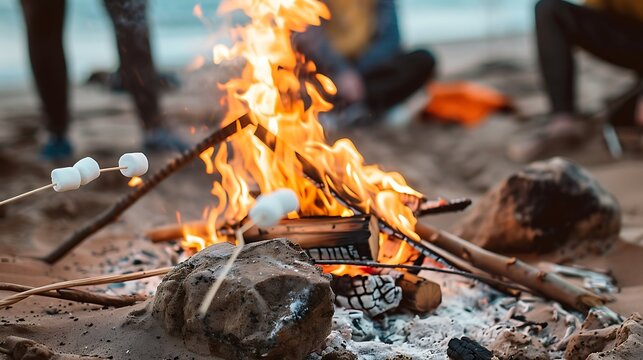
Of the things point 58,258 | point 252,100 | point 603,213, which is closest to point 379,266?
point 252,100

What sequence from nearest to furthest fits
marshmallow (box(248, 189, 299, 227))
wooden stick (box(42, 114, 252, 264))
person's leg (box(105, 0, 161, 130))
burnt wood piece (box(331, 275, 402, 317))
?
marshmallow (box(248, 189, 299, 227)) < burnt wood piece (box(331, 275, 402, 317)) < wooden stick (box(42, 114, 252, 264)) < person's leg (box(105, 0, 161, 130))

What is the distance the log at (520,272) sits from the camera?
2.69m

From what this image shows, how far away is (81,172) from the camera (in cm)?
220

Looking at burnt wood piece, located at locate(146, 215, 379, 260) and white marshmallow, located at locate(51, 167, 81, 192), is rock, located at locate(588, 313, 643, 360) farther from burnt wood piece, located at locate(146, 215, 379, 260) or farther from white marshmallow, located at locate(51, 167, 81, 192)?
white marshmallow, located at locate(51, 167, 81, 192)

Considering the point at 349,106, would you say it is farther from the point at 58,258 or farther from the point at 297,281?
the point at 297,281

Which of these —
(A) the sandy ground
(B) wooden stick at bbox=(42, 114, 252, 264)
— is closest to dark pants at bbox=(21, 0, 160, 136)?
(A) the sandy ground

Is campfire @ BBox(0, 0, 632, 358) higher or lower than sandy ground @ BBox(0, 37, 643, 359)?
higher

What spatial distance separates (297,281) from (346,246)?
71 centimetres

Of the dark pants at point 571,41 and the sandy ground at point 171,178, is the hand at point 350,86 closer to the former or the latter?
the sandy ground at point 171,178

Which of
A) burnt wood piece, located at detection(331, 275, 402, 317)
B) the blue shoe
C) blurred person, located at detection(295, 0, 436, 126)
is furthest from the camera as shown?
blurred person, located at detection(295, 0, 436, 126)

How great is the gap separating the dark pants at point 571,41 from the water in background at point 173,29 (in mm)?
3307

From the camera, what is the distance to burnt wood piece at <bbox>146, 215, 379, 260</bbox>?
2.69 m

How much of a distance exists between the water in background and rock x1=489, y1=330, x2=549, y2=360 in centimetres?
655

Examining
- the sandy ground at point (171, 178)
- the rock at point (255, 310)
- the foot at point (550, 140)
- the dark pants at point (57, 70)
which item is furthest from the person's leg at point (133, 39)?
the foot at point (550, 140)
